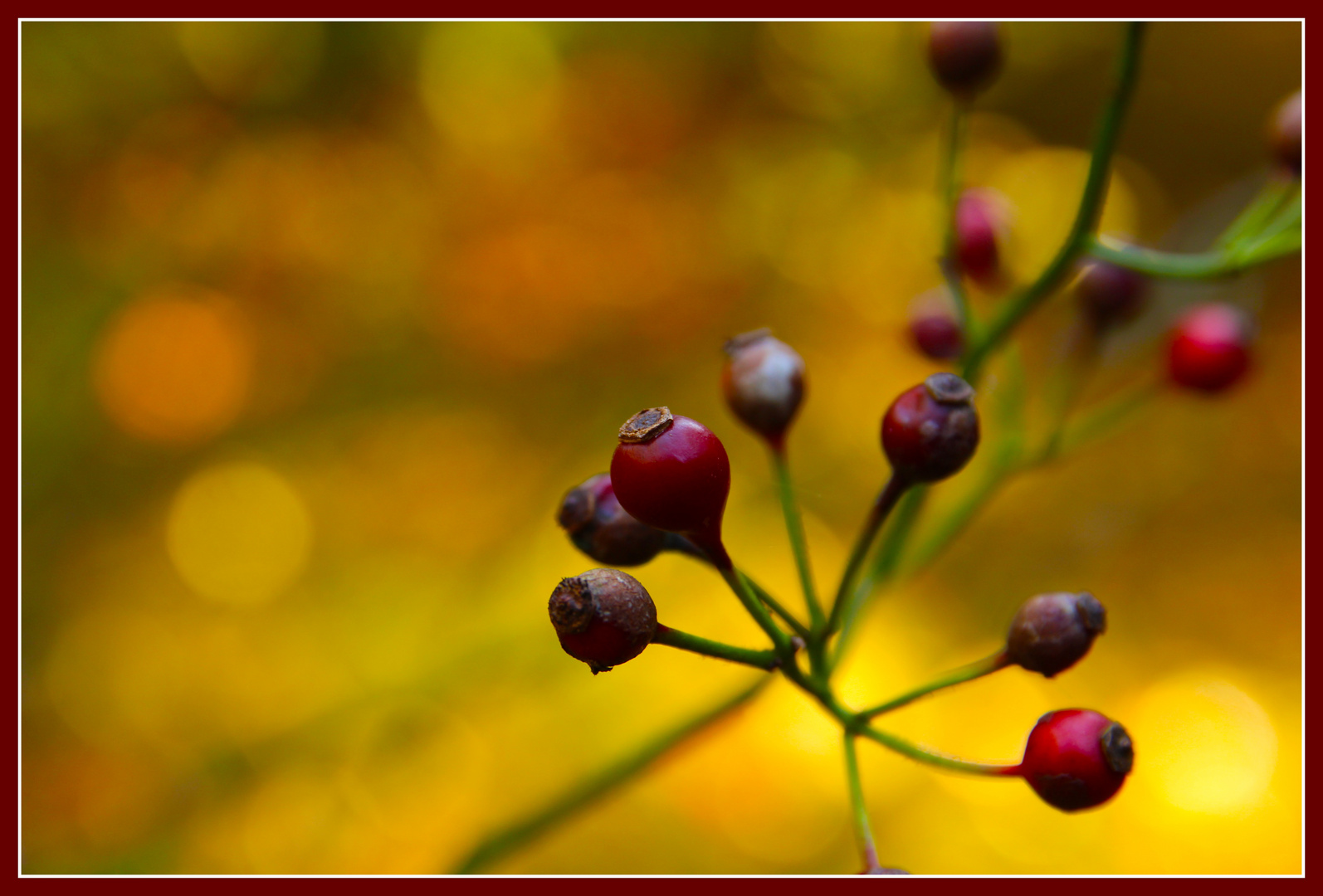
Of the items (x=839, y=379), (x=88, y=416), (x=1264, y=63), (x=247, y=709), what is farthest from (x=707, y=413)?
(x=1264, y=63)

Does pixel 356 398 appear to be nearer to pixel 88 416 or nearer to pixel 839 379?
pixel 88 416

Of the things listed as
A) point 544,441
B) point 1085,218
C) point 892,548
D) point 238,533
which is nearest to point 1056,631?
point 892,548

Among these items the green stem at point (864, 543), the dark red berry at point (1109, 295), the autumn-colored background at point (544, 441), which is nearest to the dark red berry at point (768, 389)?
the green stem at point (864, 543)

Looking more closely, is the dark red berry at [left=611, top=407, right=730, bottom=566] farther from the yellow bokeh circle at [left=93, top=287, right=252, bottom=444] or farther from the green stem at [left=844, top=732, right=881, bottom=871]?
the yellow bokeh circle at [left=93, top=287, right=252, bottom=444]

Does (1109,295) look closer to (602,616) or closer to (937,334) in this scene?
(937,334)

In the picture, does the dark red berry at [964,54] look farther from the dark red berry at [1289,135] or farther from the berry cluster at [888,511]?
the dark red berry at [1289,135]
